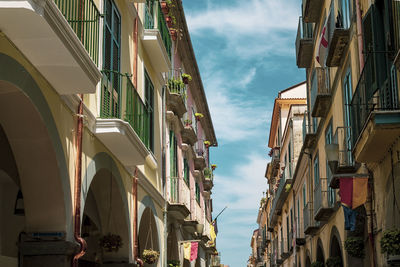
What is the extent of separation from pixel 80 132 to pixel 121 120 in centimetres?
127

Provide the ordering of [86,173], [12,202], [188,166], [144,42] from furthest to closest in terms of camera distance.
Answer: [188,166]
[144,42]
[12,202]
[86,173]

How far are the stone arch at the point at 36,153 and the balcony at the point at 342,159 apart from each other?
685 cm

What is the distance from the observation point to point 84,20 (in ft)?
32.8

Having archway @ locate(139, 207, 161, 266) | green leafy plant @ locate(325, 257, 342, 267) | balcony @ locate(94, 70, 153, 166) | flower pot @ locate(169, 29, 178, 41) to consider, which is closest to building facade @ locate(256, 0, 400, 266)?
green leafy plant @ locate(325, 257, 342, 267)

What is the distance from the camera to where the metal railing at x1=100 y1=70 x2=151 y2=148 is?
465 inches

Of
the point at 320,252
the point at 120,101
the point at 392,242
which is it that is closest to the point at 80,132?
the point at 120,101

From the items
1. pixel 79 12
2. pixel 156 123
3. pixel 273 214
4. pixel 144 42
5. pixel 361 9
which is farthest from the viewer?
pixel 273 214

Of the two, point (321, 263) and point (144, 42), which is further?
point (321, 263)

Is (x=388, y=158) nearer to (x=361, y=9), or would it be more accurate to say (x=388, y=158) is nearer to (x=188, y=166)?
(x=361, y=9)

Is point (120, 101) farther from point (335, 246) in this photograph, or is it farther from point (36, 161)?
point (335, 246)

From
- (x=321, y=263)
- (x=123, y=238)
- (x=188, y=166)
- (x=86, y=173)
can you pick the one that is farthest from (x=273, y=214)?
(x=86, y=173)

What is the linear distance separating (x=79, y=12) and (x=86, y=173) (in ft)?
8.72

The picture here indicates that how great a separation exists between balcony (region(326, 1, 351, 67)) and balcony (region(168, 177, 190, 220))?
699 centimetres

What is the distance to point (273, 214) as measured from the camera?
140 ft
